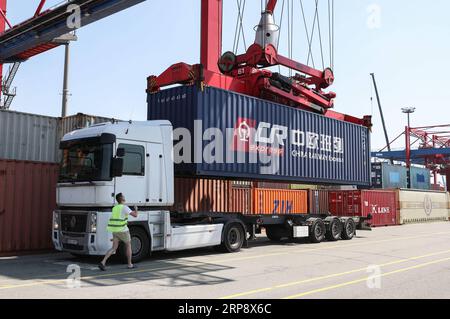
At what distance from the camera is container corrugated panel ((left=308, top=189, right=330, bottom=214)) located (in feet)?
63.3

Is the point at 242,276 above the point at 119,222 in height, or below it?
below

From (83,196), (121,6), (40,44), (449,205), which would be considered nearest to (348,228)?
(83,196)

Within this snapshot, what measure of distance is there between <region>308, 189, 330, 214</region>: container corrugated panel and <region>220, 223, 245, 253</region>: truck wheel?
6686 millimetres

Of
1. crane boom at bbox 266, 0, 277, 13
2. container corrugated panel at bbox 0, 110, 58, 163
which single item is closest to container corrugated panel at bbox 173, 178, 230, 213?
container corrugated panel at bbox 0, 110, 58, 163

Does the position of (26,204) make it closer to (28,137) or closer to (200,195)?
(28,137)

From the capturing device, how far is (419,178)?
46.6 meters

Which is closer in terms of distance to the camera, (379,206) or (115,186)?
(115,186)

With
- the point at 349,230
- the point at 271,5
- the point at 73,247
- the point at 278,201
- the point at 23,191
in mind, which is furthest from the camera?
the point at 278,201

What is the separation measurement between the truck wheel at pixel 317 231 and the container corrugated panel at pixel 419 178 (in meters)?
31.6

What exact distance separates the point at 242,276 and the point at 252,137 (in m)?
5.55

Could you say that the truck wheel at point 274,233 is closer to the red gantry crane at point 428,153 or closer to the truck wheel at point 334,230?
the truck wheel at point 334,230

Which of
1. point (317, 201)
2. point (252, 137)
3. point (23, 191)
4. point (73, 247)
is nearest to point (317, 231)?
point (317, 201)

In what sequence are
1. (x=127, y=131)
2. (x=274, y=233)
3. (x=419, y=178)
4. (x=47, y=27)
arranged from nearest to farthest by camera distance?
1. (x=127, y=131)
2. (x=274, y=233)
3. (x=47, y=27)
4. (x=419, y=178)

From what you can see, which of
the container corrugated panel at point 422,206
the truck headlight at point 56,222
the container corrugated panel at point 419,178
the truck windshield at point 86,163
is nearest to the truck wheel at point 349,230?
the truck windshield at point 86,163
